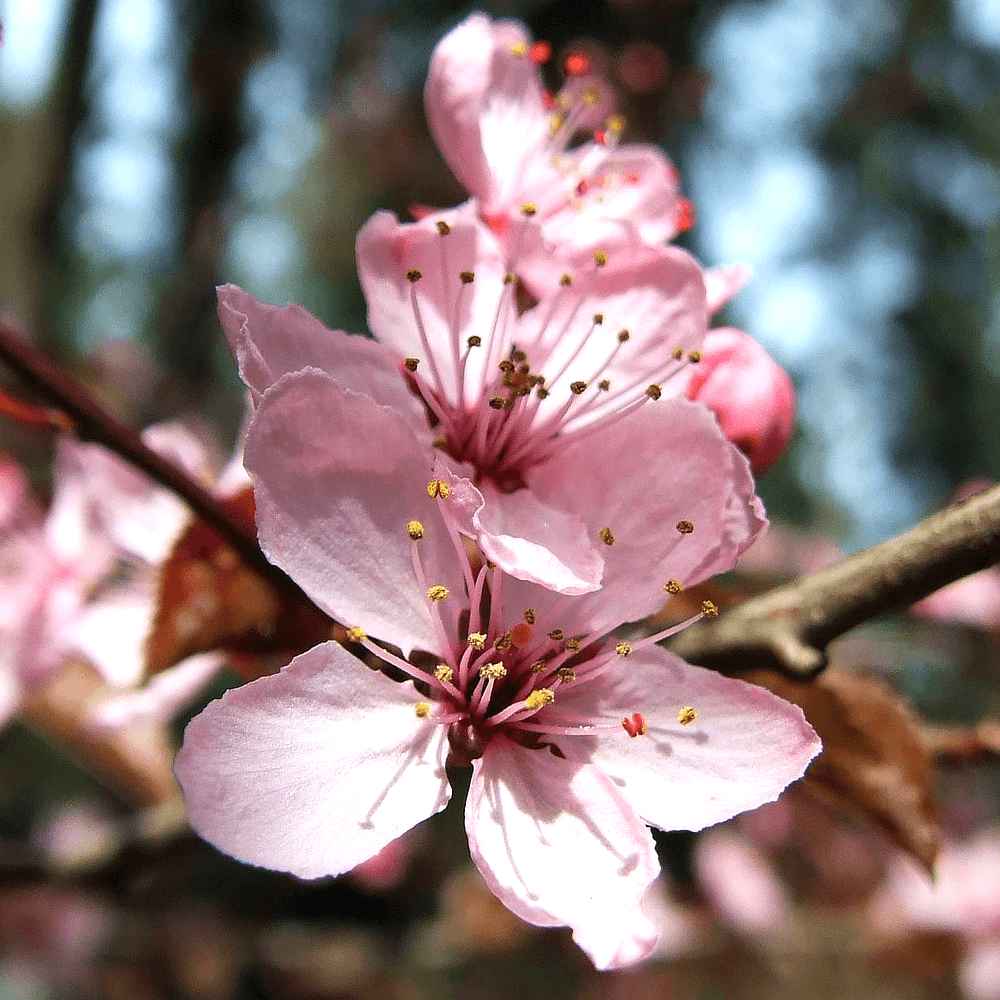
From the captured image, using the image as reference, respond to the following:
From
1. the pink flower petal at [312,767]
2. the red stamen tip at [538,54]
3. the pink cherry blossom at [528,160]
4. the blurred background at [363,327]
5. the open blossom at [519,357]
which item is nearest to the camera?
the pink flower petal at [312,767]

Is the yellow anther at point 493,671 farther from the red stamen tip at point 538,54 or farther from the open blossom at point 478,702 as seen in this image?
the red stamen tip at point 538,54

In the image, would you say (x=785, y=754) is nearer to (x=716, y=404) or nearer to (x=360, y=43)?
(x=716, y=404)

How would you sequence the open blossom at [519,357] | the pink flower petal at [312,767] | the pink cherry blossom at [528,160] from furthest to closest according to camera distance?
the pink cherry blossom at [528,160]
the open blossom at [519,357]
the pink flower petal at [312,767]

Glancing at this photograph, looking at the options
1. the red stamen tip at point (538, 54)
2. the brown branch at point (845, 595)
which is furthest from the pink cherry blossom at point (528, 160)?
the brown branch at point (845, 595)

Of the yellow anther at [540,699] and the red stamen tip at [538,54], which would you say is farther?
the red stamen tip at [538,54]

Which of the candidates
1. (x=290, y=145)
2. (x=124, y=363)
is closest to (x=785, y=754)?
(x=124, y=363)
